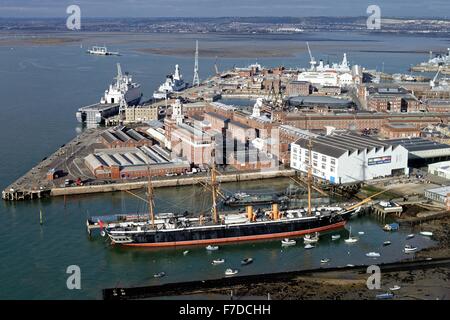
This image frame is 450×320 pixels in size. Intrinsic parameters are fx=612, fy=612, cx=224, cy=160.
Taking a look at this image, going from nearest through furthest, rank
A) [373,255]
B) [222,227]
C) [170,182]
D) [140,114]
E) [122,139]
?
1. [373,255]
2. [222,227]
3. [170,182]
4. [122,139]
5. [140,114]

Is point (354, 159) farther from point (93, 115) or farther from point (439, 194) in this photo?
point (93, 115)

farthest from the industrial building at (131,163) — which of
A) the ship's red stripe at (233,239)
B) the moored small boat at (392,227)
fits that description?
the moored small boat at (392,227)

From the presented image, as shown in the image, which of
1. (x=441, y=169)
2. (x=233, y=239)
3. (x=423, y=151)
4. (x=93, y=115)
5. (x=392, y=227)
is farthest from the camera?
(x=93, y=115)

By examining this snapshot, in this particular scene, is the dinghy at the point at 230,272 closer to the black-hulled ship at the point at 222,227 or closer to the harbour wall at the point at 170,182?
the black-hulled ship at the point at 222,227

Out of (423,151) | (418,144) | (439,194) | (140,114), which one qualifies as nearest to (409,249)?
(439,194)

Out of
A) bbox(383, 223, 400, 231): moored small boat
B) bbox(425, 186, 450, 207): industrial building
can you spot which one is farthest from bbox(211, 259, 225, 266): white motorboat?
bbox(425, 186, 450, 207): industrial building
